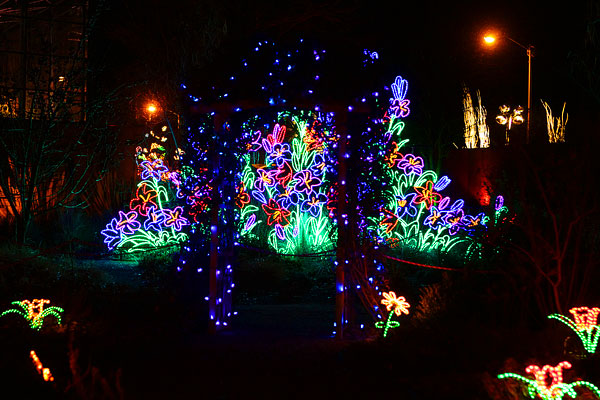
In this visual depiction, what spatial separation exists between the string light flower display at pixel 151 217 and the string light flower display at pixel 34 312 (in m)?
7.20

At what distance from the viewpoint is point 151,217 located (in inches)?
602

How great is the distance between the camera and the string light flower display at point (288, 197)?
1424 cm

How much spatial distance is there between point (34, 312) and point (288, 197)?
308 inches

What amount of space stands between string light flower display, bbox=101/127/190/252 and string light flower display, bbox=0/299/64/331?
720 centimetres

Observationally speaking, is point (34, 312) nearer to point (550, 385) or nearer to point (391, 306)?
point (391, 306)

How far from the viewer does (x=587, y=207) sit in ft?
23.0

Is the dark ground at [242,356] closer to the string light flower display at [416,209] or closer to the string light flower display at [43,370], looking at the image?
the string light flower display at [43,370]

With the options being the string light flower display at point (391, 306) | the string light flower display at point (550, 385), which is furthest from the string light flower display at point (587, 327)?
the string light flower display at point (391, 306)

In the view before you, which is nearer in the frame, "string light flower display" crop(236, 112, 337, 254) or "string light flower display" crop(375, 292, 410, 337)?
"string light flower display" crop(375, 292, 410, 337)

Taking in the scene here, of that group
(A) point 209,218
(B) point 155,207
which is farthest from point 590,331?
(B) point 155,207

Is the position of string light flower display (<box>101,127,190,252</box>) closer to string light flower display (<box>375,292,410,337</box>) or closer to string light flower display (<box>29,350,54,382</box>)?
string light flower display (<box>375,292,410,337</box>)

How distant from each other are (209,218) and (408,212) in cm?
748

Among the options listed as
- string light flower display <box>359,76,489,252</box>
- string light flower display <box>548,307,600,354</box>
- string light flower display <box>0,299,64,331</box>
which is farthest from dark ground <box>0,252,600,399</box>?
string light flower display <box>359,76,489,252</box>

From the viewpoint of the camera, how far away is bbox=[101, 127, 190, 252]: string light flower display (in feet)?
48.7
